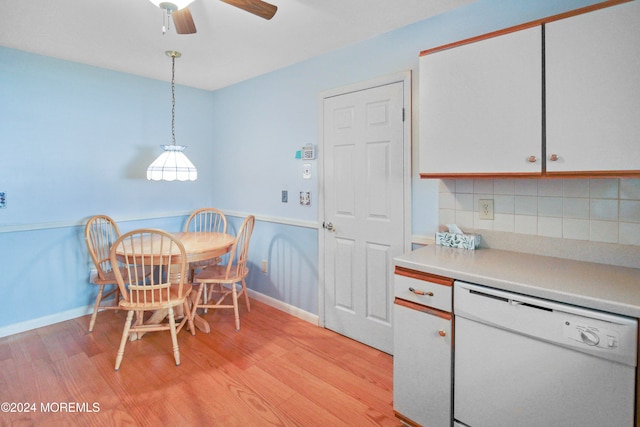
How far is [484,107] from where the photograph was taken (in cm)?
176

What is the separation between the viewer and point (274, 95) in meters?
3.39

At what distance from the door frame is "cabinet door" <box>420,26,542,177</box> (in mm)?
375

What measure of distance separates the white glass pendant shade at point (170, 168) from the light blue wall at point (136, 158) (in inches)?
34.2

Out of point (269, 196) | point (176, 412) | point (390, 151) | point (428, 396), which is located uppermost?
point (390, 151)

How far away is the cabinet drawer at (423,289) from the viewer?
1.63 metres

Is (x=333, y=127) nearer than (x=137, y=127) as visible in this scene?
Yes

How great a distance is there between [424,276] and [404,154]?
3.29 ft

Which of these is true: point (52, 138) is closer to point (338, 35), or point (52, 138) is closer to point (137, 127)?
point (137, 127)

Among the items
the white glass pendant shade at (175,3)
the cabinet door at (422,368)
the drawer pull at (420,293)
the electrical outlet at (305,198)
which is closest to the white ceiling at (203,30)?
the white glass pendant shade at (175,3)

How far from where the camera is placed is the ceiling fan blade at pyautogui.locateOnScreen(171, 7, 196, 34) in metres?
1.79

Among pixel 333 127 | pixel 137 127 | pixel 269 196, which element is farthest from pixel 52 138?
pixel 333 127

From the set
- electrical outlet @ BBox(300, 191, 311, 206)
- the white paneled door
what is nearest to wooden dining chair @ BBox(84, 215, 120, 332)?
electrical outlet @ BBox(300, 191, 311, 206)

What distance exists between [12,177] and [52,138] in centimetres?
45

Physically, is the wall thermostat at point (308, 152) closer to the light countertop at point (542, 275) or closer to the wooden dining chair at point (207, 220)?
the wooden dining chair at point (207, 220)
